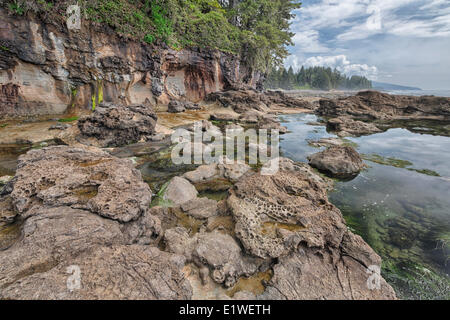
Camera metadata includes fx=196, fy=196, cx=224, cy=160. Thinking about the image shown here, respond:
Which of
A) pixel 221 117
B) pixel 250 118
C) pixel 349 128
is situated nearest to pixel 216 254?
pixel 221 117

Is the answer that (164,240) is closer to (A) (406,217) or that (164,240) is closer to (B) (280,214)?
(B) (280,214)

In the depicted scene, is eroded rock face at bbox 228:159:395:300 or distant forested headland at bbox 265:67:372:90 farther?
distant forested headland at bbox 265:67:372:90

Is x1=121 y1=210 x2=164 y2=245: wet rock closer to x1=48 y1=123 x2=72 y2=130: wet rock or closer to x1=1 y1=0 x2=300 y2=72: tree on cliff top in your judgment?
x1=48 y1=123 x2=72 y2=130: wet rock

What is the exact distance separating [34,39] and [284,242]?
17858 millimetres

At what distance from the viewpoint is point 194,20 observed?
2267cm

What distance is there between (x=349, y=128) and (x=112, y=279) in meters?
20.4

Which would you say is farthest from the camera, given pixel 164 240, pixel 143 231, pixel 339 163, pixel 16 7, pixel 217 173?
pixel 16 7

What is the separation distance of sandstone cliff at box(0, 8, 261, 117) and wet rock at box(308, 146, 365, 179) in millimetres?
16517

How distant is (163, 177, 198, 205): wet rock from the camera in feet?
19.4

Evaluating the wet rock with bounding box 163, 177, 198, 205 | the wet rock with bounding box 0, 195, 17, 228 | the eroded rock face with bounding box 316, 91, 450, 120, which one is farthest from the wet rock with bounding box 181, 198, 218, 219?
the eroded rock face with bounding box 316, 91, 450, 120

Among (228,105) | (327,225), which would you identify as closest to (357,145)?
(327,225)

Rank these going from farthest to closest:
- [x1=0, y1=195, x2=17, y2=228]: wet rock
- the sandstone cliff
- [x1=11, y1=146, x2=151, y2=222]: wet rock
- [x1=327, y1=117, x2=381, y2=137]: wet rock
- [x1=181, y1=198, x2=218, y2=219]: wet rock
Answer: [x1=327, y1=117, x2=381, y2=137]: wet rock
the sandstone cliff
[x1=181, y1=198, x2=218, y2=219]: wet rock
[x1=11, y1=146, x2=151, y2=222]: wet rock
[x1=0, y1=195, x2=17, y2=228]: wet rock

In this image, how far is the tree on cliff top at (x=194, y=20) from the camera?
14.6 meters
